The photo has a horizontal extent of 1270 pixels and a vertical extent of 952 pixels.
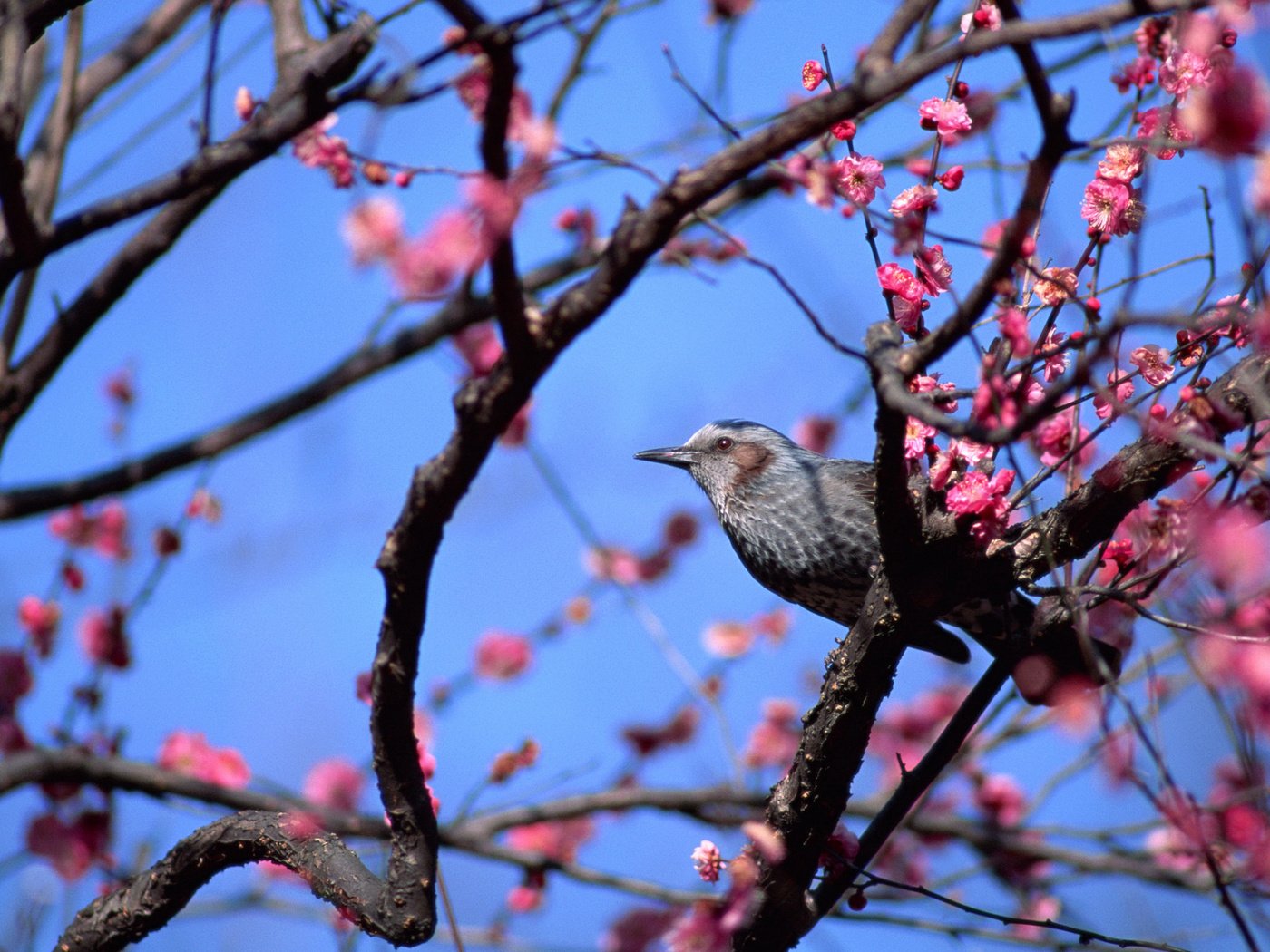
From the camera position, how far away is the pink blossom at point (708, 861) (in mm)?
2713

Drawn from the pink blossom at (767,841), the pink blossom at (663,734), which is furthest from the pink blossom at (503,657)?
the pink blossom at (767,841)

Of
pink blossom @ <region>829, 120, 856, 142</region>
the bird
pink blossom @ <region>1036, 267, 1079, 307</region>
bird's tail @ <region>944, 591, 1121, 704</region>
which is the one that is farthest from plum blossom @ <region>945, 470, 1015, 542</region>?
the bird

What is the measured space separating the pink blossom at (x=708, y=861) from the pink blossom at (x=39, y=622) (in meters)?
3.27

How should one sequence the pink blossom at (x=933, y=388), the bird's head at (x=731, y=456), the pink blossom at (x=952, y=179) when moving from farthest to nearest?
the bird's head at (x=731, y=456) → the pink blossom at (x=952, y=179) → the pink blossom at (x=933, y=388)

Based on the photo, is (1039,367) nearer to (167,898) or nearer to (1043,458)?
(1043,458)

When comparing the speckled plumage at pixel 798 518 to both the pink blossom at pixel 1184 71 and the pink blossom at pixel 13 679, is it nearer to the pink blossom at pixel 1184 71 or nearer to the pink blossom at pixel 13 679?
the pink blossom at pixel 1184 71

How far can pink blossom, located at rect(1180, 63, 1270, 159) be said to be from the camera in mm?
1506

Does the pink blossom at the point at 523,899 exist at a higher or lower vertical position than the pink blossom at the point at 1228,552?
higher

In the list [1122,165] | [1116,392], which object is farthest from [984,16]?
[1116,392]

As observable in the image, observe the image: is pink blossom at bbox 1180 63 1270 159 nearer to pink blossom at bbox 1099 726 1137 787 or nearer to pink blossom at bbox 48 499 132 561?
pink blossom at bbox 1099 726 1137 787

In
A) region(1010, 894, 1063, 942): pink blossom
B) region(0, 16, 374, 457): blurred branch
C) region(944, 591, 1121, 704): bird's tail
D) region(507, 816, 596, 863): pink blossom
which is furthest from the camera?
region(507, 816, 596, 863): pink blossom

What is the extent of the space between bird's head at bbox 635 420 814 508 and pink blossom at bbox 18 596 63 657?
2492mm

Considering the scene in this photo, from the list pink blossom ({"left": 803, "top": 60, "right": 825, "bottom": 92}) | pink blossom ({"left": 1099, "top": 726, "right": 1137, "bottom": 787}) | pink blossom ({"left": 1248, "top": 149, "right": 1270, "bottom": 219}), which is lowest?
pink blossom ({"left": 1099, "top": 726, "right": 1137, "bottom": 787})

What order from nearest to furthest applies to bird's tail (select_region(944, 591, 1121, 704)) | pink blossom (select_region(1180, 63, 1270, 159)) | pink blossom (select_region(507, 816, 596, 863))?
1. pink blossom (select_region(1180, 63, 1270, 159))
2. bird's tail (select_region(944, 591, 1121, 704))
3. pink blossom (select_region(507, 816, 596, 863))
